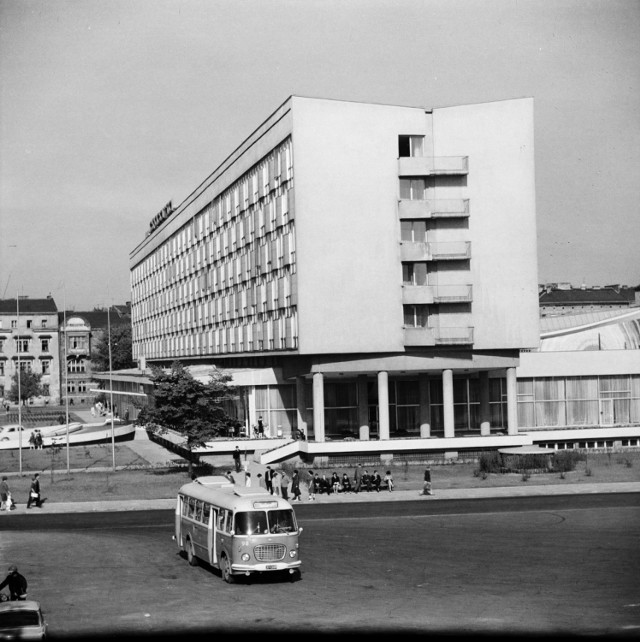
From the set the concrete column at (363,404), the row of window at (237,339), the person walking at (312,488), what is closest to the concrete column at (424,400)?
the concrete column at (363,404)

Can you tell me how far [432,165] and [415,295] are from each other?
936 cm

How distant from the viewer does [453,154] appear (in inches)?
2844

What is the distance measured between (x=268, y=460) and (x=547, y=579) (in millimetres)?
42582

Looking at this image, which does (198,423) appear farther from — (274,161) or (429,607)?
(429,607)

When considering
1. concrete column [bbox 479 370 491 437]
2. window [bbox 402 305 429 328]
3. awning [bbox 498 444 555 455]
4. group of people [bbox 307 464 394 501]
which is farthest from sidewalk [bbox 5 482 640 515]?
concrete column [bbox 479 370 491 437]

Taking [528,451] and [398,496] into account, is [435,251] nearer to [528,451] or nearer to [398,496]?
[528,451]

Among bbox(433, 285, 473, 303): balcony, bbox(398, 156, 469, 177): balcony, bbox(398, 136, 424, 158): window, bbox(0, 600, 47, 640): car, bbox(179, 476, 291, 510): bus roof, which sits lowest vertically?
bbox(0, 600, 47, 640): car

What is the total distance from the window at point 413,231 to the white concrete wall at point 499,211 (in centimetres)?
343

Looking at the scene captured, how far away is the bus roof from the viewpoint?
30047 millimetres

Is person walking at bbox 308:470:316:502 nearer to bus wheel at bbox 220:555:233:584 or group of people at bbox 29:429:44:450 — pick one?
bus wheel at bbox 220:555:233:584

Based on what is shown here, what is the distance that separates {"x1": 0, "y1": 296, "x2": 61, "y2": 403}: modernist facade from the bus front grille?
6392 inches

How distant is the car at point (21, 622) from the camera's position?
19.7 m

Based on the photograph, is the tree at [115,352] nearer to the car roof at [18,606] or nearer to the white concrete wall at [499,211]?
the white concrete wall at [499,211]

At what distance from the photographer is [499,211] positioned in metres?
73.1
